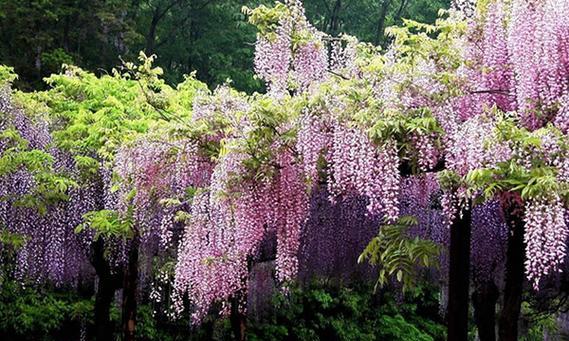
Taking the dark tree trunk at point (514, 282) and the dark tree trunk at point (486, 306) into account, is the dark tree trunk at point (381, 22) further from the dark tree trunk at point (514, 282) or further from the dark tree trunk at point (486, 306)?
the dark tree trunk at point (514, 282)

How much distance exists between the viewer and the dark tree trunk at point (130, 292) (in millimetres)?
10266

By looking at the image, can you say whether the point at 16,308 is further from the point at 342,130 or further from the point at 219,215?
the point at 342,130

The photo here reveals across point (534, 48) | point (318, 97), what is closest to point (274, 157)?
point (318, 97)

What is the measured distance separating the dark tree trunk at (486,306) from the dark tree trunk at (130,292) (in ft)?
17.0

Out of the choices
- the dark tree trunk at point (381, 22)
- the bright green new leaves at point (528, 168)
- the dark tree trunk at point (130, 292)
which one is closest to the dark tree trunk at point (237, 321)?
the dark tree trunk at point (130, 292)

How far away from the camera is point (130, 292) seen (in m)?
10.3

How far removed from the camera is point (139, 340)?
47.1 ft

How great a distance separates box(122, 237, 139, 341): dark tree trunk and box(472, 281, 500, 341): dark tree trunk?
5181 millimetres

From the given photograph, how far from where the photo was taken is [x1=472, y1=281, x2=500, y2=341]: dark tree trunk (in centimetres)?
A: 1112

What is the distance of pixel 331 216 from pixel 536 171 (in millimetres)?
5245

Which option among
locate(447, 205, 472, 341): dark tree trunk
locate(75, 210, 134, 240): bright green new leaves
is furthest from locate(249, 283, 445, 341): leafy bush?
locate(447, 205, 472, 341): dark tree trunk

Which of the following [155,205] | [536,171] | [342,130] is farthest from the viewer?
[155,205]

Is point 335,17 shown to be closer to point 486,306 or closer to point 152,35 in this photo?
point 152,35

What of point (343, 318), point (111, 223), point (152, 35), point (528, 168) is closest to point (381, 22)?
point (152, 35)
